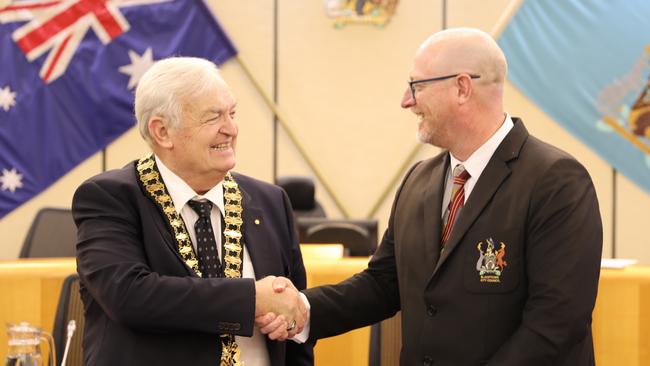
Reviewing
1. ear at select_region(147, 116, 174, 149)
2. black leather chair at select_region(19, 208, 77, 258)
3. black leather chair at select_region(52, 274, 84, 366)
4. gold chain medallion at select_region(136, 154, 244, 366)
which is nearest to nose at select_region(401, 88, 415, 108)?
gold chain medallion at select_region(136, 154, 244, 366)

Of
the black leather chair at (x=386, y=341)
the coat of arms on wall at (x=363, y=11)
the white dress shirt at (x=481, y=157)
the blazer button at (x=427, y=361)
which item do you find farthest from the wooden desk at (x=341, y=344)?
the coat of arms on wall at (x=363, y=11)

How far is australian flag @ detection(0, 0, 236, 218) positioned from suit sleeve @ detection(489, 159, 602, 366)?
592 cm


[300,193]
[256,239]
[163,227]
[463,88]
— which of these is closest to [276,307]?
[256,239]

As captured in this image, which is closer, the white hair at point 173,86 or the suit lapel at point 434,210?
the white hair at point 173,86

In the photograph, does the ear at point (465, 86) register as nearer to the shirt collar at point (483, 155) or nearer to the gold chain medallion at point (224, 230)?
the shirt collar at point (483, 155)

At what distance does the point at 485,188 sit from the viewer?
252 centimetres

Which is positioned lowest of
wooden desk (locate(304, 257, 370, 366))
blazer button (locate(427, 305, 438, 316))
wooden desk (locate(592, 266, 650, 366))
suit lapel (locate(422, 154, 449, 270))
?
wooden desk (locate(592, 266, 650, 366))

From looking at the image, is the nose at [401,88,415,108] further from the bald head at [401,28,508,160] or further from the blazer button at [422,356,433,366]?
the blazer button at [422,356,433,366]

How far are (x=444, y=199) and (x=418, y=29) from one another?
6.01 meters

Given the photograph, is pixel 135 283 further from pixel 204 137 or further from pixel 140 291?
pixel 204 137

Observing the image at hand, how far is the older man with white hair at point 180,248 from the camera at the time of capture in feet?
7.60

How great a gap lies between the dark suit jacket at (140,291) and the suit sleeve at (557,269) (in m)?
0.71

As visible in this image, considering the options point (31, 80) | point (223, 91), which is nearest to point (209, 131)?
point (223, 91)

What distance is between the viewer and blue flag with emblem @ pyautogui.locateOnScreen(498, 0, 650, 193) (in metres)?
8.00
